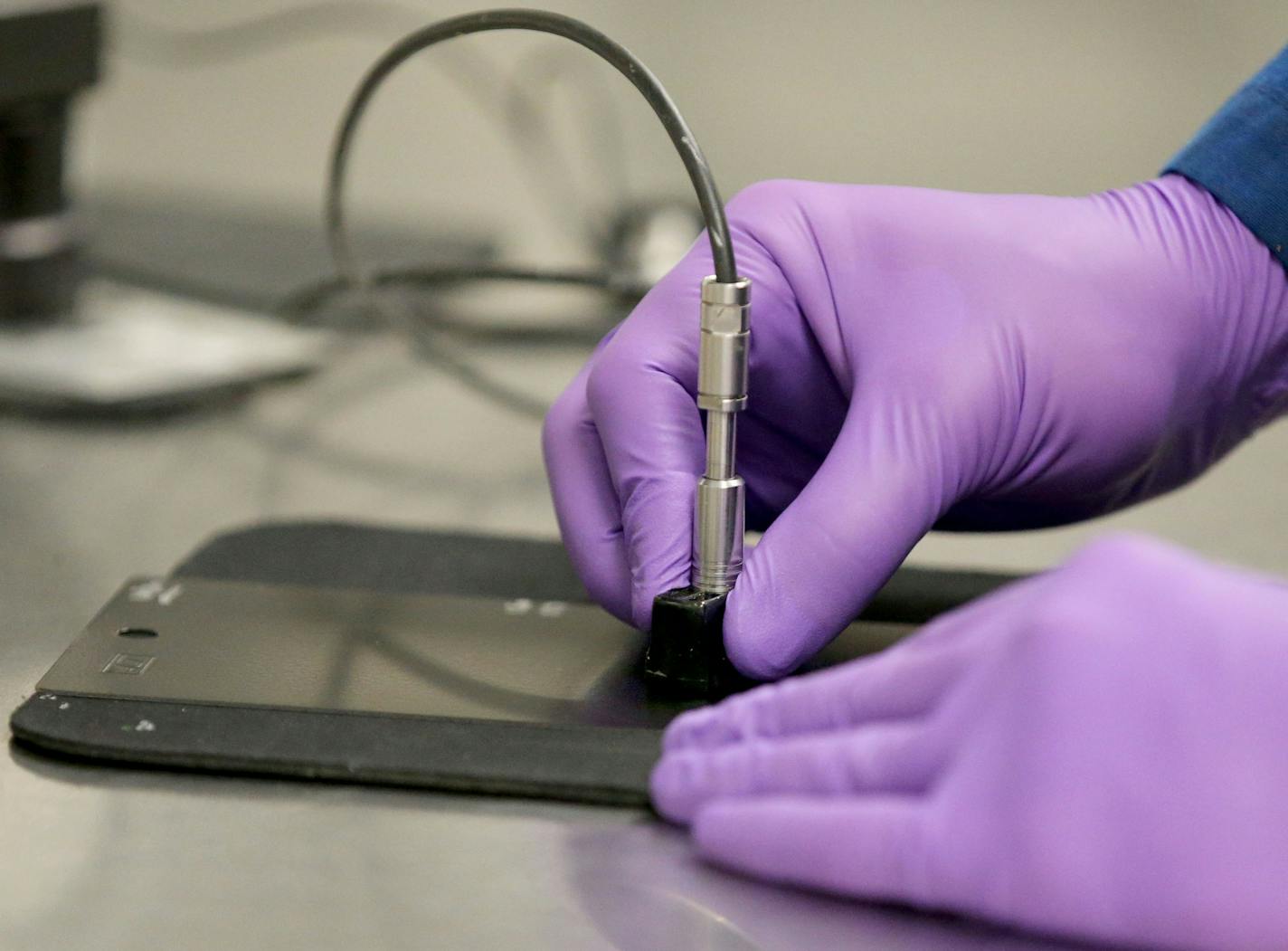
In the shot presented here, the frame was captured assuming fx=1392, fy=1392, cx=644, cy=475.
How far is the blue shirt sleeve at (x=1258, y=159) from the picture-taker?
755 mm

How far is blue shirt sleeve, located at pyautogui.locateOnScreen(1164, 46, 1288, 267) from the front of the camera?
75 centimetres

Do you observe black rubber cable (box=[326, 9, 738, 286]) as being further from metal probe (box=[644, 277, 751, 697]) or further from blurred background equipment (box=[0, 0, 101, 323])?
blurred background equipment (box=[0, 0, 101, 323])

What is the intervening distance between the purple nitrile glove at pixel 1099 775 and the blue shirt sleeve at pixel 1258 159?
1.16 ft

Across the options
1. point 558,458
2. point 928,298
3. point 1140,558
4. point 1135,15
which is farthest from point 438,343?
point 1135,15

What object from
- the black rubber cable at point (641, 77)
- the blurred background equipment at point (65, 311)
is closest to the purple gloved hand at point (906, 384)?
the black rubber cable at point (641, 77)

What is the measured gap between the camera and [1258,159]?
76 cm

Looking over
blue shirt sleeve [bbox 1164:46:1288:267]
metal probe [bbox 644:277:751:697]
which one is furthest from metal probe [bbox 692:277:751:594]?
blue shirt sleeve [bbox 1164:46:1288:267]

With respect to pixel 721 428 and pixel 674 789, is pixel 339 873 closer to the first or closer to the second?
pixel 674 789

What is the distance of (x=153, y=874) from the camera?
499mm

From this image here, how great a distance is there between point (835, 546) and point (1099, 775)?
0.20m

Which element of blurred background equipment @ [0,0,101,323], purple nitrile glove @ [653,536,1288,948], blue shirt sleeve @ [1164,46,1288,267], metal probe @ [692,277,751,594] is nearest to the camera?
purple nitrile glove @ [653,536,1288,948]

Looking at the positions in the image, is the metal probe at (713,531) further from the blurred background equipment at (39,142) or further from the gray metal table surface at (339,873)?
the blurred background equipment at (39,142)

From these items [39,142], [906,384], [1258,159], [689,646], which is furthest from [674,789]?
[39,142]

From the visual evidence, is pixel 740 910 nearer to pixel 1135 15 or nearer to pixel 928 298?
pixel 928 298
